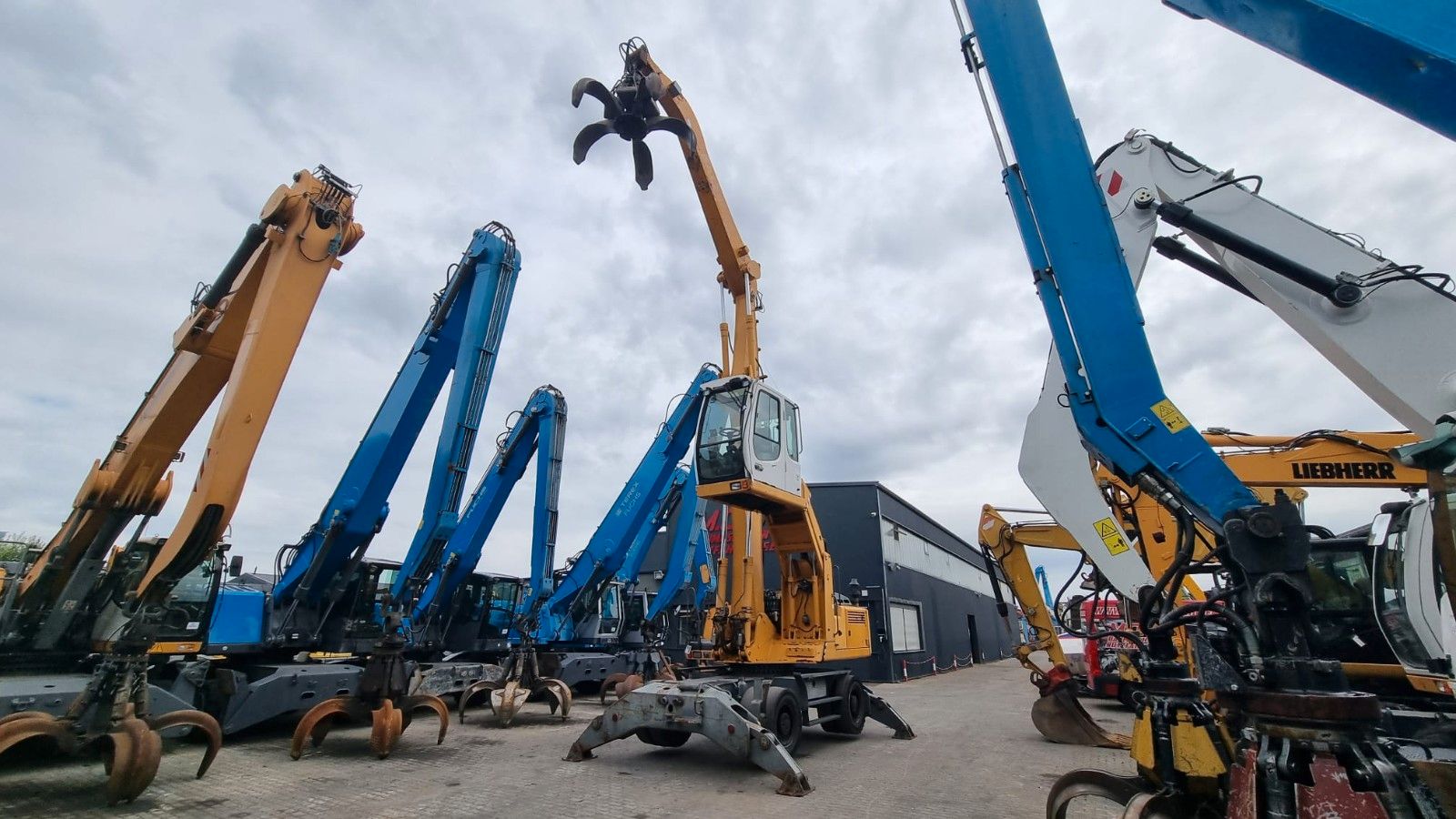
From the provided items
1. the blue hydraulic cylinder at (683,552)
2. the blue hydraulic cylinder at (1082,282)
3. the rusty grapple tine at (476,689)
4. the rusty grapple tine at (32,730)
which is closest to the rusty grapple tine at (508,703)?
the rusty grapple tine at (476,689)

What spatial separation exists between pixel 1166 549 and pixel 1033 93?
18.7ft

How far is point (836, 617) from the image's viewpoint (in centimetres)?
934

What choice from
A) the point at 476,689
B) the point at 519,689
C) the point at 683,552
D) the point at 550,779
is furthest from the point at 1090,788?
the point at 683,552

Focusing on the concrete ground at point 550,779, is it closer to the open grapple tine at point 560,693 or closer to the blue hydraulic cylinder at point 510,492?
the open grapple tine at point 560,693

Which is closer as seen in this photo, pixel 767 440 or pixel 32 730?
pixel 32 730

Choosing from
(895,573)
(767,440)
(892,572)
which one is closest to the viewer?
(767,440)

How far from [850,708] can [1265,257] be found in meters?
7.42

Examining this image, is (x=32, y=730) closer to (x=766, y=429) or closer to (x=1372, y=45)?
(x=766, y=429)

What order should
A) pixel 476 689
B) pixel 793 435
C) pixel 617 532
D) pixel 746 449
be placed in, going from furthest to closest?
pixel 617 532 → pixel 476 689 → pixel 793 435 → pixel 746 449

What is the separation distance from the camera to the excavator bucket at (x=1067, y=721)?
899cm

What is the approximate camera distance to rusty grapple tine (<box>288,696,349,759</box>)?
24.1 ft

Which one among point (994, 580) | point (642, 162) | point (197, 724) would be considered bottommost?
point (197, 724)

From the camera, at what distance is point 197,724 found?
19.5ft

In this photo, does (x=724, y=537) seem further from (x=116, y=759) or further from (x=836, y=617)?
(x=116, y=759)
